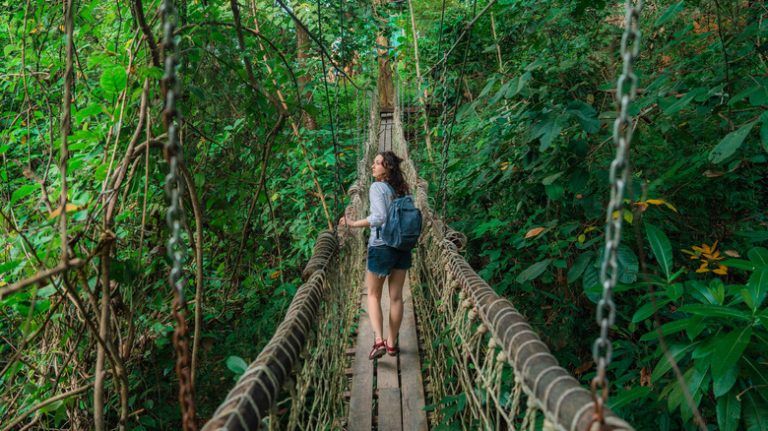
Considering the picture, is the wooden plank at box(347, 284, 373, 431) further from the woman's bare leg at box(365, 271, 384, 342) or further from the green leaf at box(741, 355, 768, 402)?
the green leaf at box(741, 355, 768, 402)

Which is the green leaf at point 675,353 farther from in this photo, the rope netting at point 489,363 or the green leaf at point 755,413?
the rope netting at point 489,363

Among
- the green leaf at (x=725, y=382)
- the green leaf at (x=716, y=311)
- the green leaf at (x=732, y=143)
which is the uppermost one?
the green leaf at (x=732, y=143)

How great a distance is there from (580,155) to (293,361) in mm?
989

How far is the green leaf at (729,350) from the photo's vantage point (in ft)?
3.39

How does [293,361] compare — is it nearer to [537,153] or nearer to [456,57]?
[537,153]

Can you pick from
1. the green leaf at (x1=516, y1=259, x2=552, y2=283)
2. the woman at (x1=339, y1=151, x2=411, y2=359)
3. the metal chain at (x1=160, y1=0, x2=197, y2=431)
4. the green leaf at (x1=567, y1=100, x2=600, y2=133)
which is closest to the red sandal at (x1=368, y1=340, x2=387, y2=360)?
the woman at (x1=339, y1=151, x2=411, y2=359)

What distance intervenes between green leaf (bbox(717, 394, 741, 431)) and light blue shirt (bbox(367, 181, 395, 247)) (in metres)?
1.24

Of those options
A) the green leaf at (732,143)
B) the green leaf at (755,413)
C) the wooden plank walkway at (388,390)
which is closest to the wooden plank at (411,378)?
the wooden plank walkway at (388,390)

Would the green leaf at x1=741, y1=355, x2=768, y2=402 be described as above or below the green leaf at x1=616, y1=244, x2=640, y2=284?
below

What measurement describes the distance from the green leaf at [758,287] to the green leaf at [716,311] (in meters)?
0.05

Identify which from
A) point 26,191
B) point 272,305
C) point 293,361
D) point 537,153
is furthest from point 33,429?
point 537,153

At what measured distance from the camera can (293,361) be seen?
3.07 ft

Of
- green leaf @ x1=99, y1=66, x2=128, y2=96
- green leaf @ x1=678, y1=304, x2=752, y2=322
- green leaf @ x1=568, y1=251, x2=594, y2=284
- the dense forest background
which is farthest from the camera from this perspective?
green leaf @ x1=568, y1=251, x2=594, y2=284

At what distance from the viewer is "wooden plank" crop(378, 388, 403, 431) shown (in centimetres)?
166
